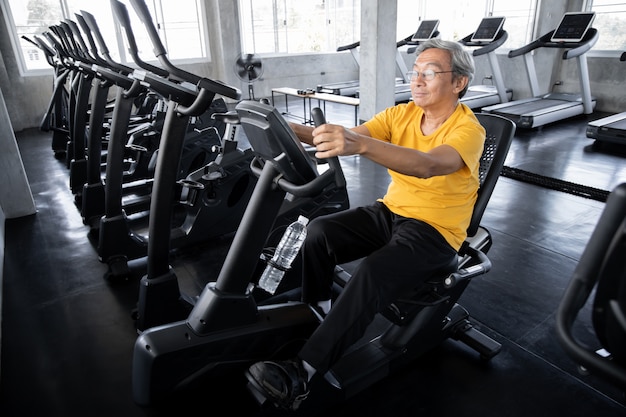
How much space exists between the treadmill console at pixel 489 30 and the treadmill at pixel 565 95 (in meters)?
0.44

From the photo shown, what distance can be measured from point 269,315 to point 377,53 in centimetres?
466

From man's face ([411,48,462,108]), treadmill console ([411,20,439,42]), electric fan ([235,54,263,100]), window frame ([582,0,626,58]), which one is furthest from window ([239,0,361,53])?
man's face ([411,48,462,108])

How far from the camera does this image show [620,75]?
654 centimetres

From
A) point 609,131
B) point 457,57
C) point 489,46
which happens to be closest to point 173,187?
point 457,57

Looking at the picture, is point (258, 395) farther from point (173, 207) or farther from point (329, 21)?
point (329, 21)

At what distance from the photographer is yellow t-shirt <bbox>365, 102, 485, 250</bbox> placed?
1.58 meters

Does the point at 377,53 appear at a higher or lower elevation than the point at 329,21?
lower

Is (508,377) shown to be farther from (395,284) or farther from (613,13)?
(613,13)

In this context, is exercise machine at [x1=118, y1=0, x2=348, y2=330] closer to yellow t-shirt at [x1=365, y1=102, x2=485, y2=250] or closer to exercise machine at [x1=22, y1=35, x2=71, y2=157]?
yellow t-shirt at [x1=365, y1=102, x2=485, y2=250]

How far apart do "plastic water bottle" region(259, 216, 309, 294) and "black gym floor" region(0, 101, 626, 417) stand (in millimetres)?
360

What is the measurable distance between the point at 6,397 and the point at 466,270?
74.0 inches

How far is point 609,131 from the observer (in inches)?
188

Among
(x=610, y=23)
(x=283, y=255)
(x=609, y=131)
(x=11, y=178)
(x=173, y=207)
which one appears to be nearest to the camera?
(x=283, y=255)

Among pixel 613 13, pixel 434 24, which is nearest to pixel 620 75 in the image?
pixel 613 13
